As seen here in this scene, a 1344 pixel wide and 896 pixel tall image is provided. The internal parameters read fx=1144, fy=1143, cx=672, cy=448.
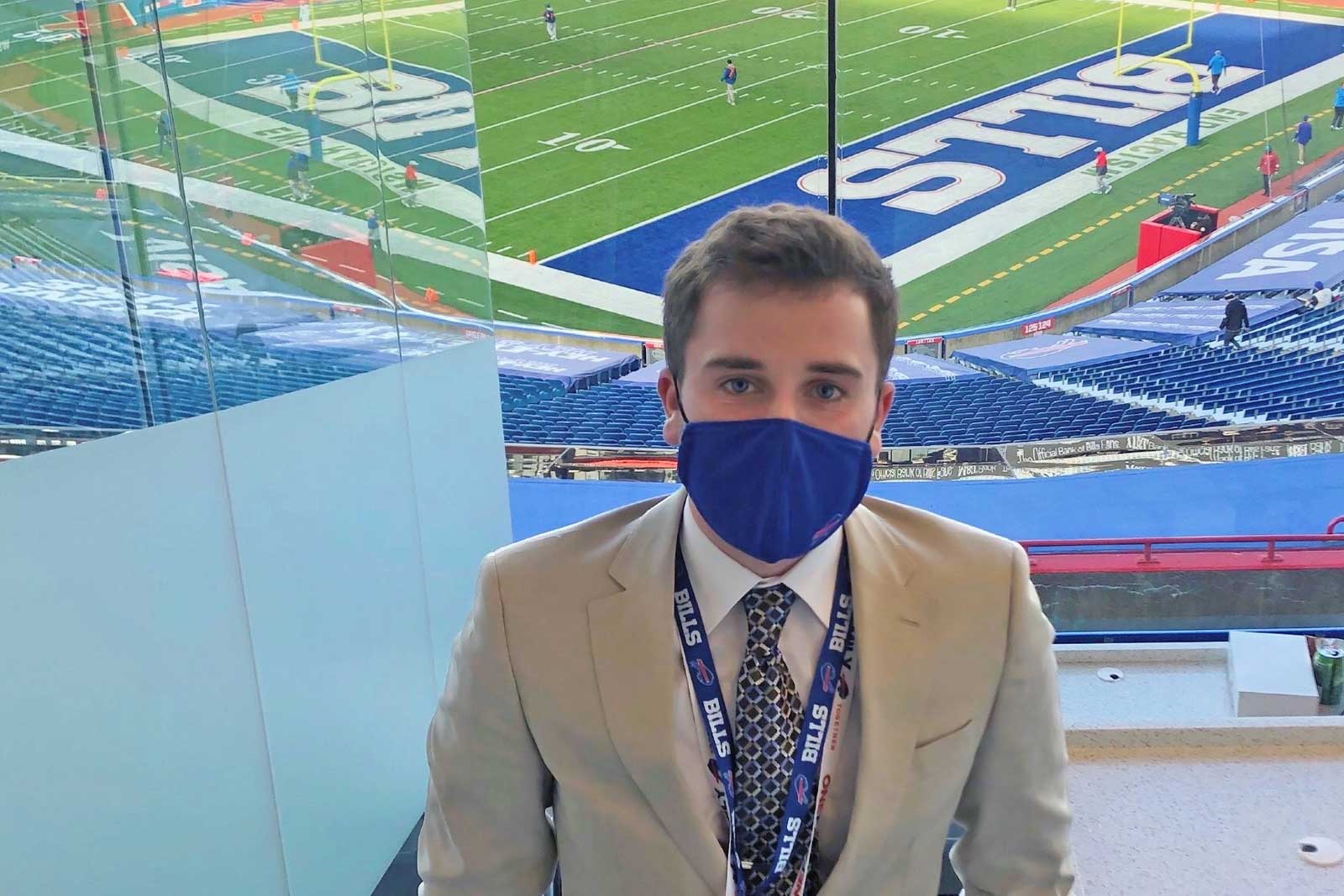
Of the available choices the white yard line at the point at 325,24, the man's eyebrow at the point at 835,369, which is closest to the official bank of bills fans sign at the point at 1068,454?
the white yard line at the point at 325,24

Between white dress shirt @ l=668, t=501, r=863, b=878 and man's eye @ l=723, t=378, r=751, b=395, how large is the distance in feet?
0.56

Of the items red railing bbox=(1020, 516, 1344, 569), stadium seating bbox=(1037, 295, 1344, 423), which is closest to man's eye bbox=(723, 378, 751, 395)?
red railing bbox=(1020, 516, 1344, 569)

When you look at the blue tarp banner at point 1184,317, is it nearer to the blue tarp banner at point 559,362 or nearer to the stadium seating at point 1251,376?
the stadium seating at point 1251,376

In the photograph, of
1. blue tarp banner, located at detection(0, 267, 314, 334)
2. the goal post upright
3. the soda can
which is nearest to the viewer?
Answer: blue tarp banner, located at detection(0, 267, 314, 334)

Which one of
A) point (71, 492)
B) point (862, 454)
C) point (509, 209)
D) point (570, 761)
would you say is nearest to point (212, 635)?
point (71, 492)

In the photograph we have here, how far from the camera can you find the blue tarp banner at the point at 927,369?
8.24 metres

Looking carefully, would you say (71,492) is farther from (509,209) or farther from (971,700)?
(509,209)

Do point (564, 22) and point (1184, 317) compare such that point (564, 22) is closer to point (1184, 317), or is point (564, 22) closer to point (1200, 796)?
point (1184, 317)

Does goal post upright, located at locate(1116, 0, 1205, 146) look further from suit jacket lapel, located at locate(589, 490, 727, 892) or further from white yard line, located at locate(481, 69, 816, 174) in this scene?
suit jacket lapel, located at locate(589, 490, 727, 892)

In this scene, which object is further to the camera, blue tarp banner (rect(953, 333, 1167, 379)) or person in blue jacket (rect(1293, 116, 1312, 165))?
blue tarp banner (rect(953, 333, 1167, 379))

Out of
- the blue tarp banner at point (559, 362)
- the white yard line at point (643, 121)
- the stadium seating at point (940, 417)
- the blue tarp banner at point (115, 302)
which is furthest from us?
the blue tarp banner at point (559, 362)

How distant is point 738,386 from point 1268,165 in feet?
23.6

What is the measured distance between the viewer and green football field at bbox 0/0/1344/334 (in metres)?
7.52

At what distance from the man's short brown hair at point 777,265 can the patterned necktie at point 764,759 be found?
341 mm
